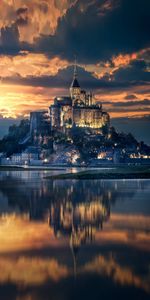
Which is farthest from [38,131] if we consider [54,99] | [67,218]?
[67,218]

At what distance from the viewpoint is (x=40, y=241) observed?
452 inches

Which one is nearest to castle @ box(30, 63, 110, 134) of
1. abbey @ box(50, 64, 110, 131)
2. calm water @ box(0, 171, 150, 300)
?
abbey @ box(50, 64, 110, 131)

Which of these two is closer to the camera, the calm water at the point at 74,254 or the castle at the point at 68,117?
the calm water at the point at 74,254

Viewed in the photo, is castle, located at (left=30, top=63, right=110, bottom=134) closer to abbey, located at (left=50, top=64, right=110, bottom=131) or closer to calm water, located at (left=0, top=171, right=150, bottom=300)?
abbey, located at (left=50, top=64, right=110, bottom=131)

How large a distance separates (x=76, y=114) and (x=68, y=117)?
2.77 m

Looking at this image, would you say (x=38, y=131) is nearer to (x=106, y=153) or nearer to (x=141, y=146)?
(x=106, y=153)

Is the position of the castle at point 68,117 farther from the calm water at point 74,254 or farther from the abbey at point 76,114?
the calm water at point 74,254

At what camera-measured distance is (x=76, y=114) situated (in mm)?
137500

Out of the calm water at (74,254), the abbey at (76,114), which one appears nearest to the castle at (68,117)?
the abbey at (76,114)

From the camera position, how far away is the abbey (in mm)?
136250

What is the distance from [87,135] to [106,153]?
368 inches

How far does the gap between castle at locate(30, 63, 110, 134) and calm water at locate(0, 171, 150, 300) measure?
389ft

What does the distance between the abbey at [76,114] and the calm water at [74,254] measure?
390ft

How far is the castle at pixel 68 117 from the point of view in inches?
5344
